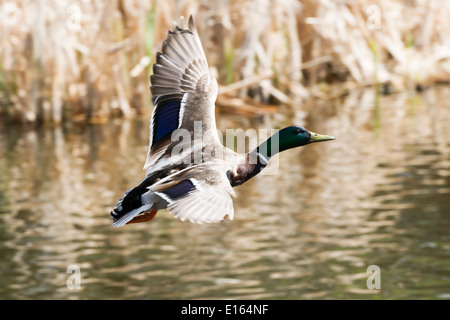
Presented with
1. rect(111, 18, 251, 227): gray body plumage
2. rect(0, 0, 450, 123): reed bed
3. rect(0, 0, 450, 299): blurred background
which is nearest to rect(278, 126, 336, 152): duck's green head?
rect(111, 18, 251, 227): gray body plumage

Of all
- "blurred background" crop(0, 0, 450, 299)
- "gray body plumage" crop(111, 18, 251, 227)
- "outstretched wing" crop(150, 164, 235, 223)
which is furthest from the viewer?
"blurred background" crop(0, 0, 450, 299)

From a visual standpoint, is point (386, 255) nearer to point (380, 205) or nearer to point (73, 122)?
point (380, 205)

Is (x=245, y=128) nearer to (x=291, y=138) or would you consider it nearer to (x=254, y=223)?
(x=254, y=223)

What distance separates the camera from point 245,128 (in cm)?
1773

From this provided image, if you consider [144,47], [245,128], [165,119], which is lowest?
[165,119]

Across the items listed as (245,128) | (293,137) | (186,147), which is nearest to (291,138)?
(293,137)

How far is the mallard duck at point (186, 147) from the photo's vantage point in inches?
243

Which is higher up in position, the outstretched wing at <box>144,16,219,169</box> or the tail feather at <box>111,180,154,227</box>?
the outstretched wing at <box>144,16,219,169</box>

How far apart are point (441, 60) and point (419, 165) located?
5.51 metres

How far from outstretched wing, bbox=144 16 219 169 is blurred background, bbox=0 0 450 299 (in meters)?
4.82

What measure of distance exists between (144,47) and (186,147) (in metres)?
9.91

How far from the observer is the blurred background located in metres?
12.5

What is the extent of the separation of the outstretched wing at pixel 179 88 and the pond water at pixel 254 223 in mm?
4836

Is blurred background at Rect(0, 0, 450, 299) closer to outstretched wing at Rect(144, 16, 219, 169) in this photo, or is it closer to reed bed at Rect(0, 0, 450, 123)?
reed bed at Rect(0, 0, 450, 123)
